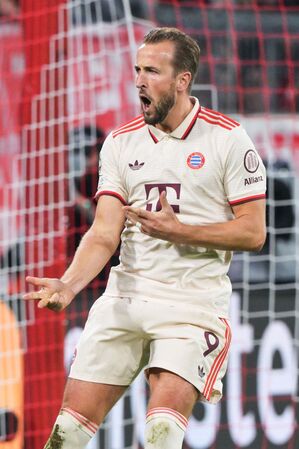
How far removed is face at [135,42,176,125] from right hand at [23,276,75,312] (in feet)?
2.28

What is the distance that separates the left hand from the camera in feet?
13.5

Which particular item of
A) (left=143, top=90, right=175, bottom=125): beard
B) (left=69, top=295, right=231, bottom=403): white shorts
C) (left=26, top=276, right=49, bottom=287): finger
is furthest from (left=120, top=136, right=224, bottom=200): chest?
(left=26, top=276, right=49, bottom=287): finger

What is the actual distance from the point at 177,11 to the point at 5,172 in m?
1.52

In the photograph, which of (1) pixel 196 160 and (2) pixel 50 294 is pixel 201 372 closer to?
(2) pixel 50 294

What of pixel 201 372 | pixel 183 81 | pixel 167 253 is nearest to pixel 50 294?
pixel 167 253

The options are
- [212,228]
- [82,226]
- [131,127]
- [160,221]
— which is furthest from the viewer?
[82,226]

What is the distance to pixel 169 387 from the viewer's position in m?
4.21

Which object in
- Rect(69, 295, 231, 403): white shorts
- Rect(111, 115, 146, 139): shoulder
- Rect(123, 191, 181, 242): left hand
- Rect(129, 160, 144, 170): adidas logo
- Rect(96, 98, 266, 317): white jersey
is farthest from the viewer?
Rect(111, 115, 146, 139): shoulder

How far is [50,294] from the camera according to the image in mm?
4168

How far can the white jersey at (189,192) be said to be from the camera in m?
4.39

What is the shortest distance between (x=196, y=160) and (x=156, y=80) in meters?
0.32

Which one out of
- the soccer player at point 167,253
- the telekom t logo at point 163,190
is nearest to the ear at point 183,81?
the soccer player at point 167,253

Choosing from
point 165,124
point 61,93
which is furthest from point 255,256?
point 165,124

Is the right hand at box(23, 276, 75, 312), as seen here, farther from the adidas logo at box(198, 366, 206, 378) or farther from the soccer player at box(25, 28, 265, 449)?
the adidas logo at box(198, 366, 206, 378)
